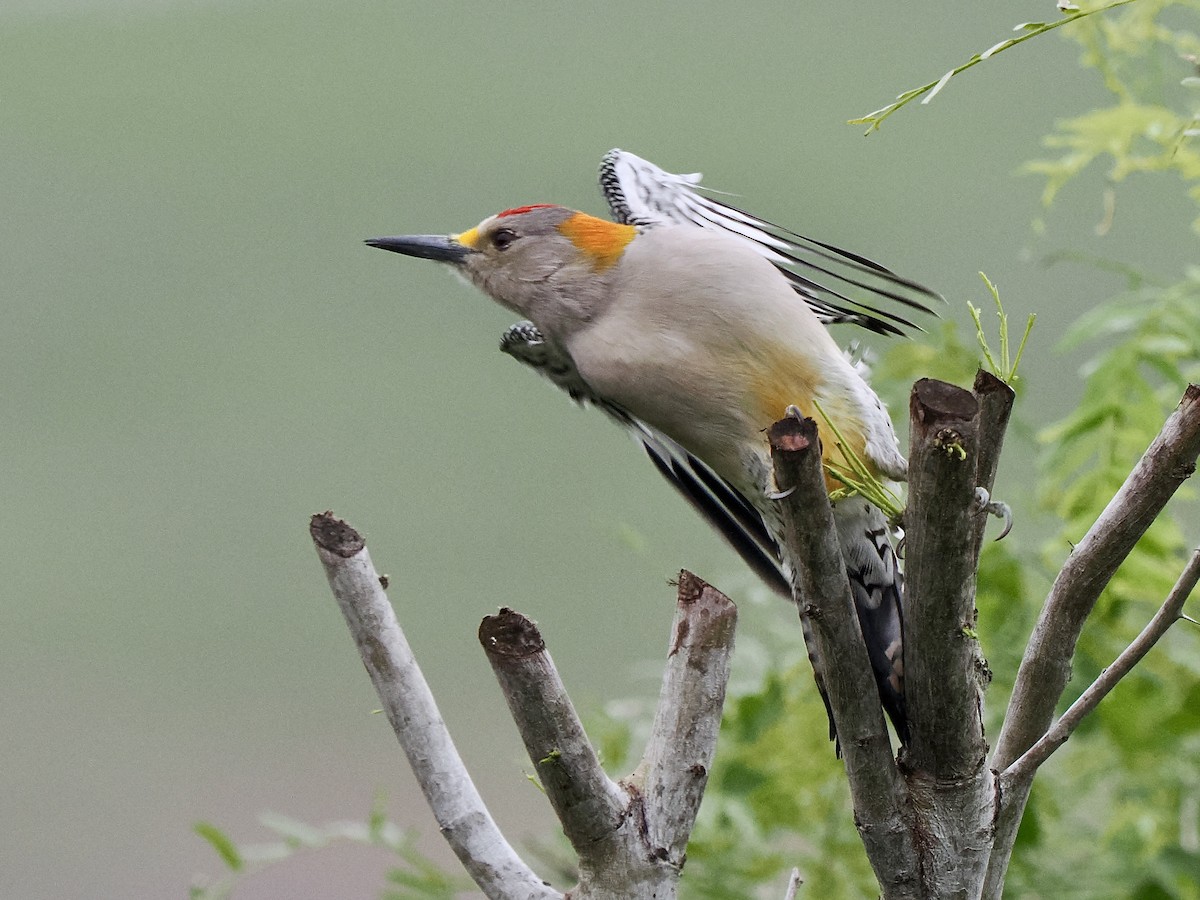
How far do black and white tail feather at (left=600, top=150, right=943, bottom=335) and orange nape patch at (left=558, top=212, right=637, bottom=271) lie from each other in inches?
2.7

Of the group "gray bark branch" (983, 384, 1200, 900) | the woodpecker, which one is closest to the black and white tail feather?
the woodpecker

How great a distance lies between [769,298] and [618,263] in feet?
0.83

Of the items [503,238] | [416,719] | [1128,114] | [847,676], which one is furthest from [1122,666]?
[503,238]

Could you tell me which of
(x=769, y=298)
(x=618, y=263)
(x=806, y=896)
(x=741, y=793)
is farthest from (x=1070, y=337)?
(x=806, y=896)

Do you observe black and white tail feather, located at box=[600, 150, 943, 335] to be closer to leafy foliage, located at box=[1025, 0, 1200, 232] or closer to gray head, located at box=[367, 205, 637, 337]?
gray head, located at box=[367, 205, 637, 337]

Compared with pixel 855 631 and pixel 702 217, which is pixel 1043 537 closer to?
pixel 702 217

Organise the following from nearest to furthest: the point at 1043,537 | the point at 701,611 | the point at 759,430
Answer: the point at 701,611 < the point at 759,430 < the point at 1043,537

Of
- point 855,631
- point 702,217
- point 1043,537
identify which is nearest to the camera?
point 855,631

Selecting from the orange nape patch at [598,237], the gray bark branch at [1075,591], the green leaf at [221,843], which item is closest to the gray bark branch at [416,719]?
the gray bark branch at [1075,591]

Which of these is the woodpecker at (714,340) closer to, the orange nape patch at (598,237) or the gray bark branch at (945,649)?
the orange nape patch at (598,237)

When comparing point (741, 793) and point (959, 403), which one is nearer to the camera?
point (959, 403)

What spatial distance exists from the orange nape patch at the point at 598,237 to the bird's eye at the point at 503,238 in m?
0.08

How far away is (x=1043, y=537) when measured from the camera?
2449mm

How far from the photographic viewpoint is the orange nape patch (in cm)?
176
